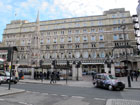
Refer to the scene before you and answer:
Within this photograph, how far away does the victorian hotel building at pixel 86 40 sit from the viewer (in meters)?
48.6

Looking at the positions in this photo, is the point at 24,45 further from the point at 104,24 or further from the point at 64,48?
the point at 104,24

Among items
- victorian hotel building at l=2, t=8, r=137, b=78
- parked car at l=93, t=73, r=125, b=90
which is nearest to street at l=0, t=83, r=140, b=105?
parked car at l=93, t=73, r=125, b=90

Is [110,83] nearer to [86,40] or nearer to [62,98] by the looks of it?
[62,98]

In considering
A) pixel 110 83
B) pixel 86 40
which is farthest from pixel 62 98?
pixel 86 40

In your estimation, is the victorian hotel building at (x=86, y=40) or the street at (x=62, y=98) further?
the victorian hotel building at (x=86, y=40)

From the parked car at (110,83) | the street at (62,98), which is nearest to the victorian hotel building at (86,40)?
the parked car at (110,83)

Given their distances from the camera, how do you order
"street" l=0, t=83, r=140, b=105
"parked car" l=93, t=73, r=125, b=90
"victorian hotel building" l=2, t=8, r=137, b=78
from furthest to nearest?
1. "victorian hotel building" l=2, t=8, r=137, b=78
2. "parked car" l=93, t=73, r=125, b=90
3. "street" l=0, t=83, r=140, b=105

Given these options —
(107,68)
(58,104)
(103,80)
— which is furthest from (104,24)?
(58,104)

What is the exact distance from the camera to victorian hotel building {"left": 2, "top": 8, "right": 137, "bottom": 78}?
48.6 meters

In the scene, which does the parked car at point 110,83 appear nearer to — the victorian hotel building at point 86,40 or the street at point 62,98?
the street at point 62,98

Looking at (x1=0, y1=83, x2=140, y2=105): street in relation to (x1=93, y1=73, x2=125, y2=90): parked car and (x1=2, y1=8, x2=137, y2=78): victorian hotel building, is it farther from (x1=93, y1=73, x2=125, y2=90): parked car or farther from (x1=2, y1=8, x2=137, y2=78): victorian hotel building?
(x1=2, y1=8, x2=137, y2=78): victorian hotel building

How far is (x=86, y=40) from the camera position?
54750 millimetres

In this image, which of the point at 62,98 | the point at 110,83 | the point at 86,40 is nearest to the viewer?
the point at 62,98

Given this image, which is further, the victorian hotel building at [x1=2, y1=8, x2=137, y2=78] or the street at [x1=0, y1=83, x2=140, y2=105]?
the victorian hotel building at [x1=2, y1=8, x2=137, y2=78]
